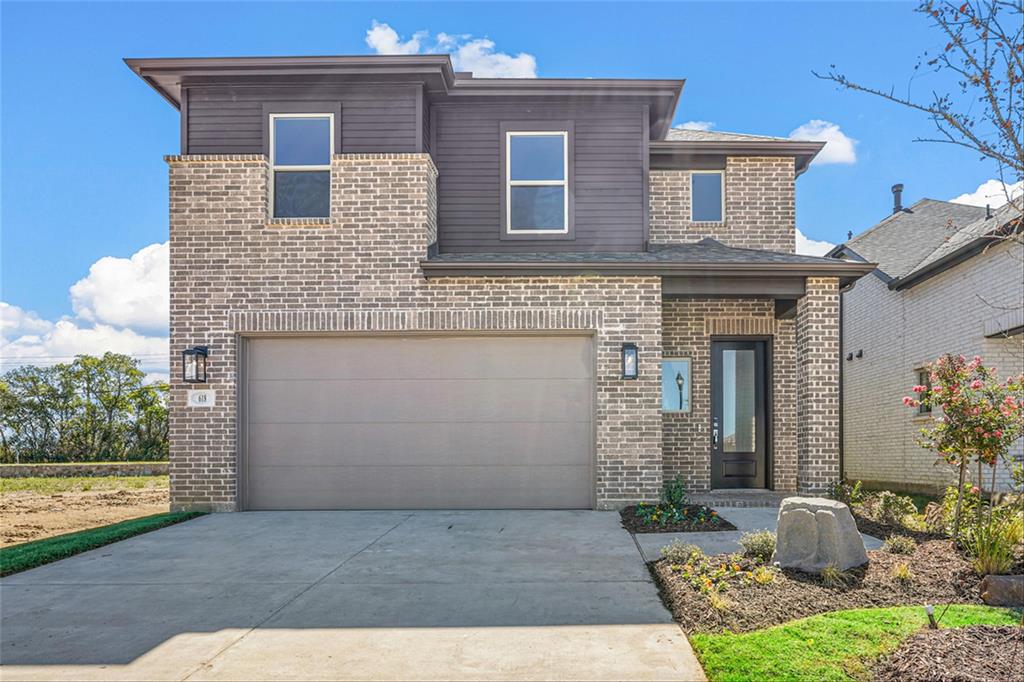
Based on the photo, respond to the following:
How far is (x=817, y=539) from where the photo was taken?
648cm

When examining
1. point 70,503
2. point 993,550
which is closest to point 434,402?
point 993,550

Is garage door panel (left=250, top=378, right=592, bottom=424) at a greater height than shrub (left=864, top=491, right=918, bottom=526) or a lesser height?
greater

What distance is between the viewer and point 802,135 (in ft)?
42.0

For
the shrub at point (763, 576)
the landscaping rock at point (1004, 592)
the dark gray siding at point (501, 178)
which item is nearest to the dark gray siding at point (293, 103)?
the dark gray siding at point (501, 178)

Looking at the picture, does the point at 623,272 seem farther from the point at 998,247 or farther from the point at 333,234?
the point at 998,247

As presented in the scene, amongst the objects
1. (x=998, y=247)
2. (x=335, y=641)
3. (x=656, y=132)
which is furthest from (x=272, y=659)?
(x=998, y=247)

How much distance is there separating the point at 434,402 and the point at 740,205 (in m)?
6.00

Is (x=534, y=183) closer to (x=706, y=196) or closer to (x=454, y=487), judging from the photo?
(x=706, y=196)

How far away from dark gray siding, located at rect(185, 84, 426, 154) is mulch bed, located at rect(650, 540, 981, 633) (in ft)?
23.3

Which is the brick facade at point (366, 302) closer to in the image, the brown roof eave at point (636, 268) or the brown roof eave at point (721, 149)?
the brown roof eave at point (636, 268)

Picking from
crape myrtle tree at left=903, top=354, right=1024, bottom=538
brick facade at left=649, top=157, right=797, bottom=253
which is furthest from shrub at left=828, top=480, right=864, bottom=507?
brick facade at left=649, top=157, right=797, bottom=253

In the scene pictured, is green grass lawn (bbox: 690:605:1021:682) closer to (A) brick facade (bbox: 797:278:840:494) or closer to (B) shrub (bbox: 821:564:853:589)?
(B) shrub (bbox: 821:564:853:589)

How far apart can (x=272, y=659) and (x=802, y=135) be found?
11.3 metres

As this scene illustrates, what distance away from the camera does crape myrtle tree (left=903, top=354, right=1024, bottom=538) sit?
291 inches
